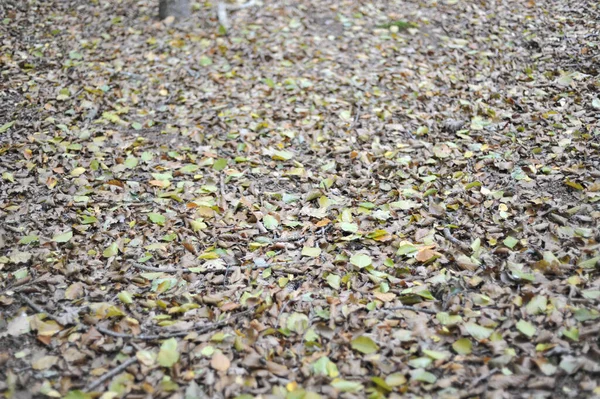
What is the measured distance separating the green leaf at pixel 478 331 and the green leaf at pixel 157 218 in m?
2.16

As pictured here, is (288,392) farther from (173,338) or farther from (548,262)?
(548,262)

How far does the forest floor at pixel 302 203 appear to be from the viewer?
8.79 feet

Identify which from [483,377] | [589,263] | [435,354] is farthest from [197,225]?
[589,263]

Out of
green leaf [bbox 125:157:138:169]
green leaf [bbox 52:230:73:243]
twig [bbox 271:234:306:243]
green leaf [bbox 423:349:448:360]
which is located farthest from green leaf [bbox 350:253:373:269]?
green leaf [bbox 125:157:138:169]

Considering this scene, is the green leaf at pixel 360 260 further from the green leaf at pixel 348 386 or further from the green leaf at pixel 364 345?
the green leaf at pixel 348 386

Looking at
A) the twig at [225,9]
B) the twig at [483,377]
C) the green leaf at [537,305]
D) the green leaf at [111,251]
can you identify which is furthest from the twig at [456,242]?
the twig at [225,9]

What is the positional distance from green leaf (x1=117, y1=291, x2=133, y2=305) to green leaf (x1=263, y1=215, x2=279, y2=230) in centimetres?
106

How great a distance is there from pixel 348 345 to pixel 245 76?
11.4 feet

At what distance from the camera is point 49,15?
20.6 feet

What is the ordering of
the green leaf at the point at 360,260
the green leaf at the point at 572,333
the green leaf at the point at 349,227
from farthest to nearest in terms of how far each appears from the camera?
the green leaf at the point at 349,227 → the green leaf at the point at 360,260 → the green leaf at the point at 572,333

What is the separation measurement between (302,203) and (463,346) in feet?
5.39

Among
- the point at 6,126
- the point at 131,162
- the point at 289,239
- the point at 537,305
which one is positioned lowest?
the point at 537,305

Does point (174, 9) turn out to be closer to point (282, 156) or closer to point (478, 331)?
point (282, 156)

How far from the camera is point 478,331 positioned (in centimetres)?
275
